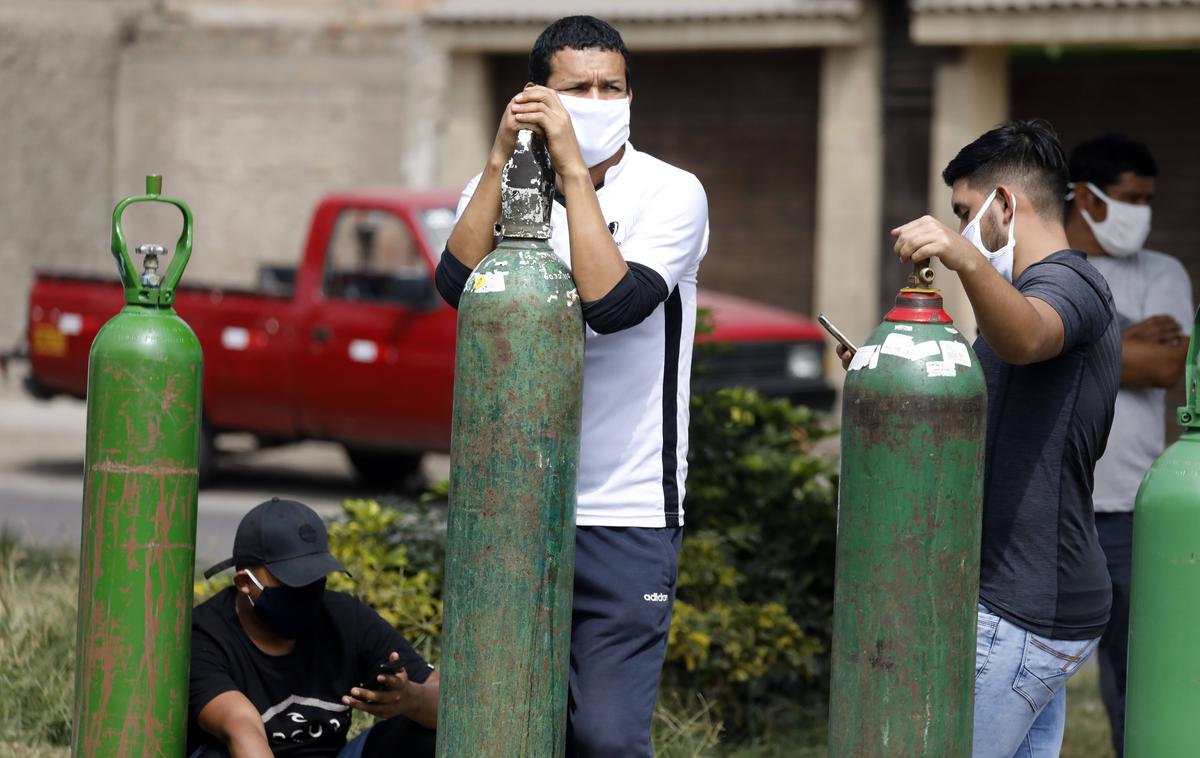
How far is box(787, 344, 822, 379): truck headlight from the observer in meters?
10.7

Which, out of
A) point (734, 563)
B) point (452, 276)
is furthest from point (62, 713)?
point (452, 276)

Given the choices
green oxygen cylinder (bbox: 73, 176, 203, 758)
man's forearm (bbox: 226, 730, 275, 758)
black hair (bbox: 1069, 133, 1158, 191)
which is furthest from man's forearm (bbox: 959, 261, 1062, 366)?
black hair (bbox: 1069, 133, 1158, 191)

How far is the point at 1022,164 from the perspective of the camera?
3252mm

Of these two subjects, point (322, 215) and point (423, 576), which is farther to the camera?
point (322, 215)

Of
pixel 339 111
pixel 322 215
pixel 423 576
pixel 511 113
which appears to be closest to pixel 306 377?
pixel 322 215

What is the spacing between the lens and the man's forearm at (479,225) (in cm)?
331

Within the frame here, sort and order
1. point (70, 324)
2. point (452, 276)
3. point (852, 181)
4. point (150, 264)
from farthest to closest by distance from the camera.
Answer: point (852, 181), point (70, 324), point (150, 264), point (452, 276)

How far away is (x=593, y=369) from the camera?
11.2 feet

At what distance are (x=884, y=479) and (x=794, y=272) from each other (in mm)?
12066

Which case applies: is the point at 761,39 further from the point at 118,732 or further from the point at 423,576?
the point at 118,732

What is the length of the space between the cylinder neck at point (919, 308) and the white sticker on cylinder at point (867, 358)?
68 millimetres

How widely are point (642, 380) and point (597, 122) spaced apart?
514mm

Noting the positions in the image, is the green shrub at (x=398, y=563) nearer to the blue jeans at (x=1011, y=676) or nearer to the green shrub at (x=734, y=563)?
the green shrub at (x=734, y=563)

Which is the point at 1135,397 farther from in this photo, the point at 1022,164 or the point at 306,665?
the point at 306,665
